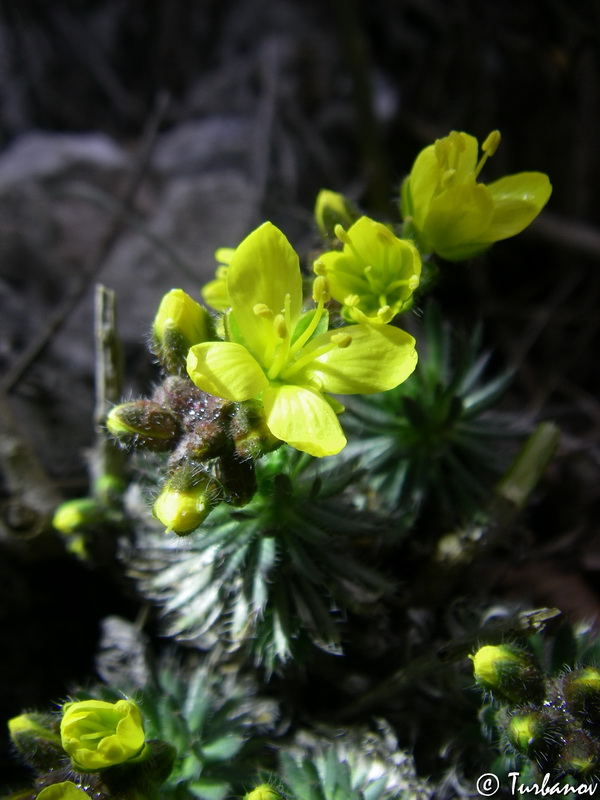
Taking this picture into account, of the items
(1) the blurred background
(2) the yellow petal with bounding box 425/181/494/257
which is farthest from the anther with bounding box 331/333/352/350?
(1) the blurred background

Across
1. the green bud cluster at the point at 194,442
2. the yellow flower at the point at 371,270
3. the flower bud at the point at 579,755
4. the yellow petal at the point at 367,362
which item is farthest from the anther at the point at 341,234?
the flower bud at the point at 579,755

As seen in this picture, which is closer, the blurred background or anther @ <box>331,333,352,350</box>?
anther @ <box>331,333,352,350</box>

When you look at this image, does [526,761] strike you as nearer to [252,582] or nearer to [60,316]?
[252,582]

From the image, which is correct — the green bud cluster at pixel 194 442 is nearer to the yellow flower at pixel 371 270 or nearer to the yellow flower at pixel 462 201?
the yellow flower at pixel 371 270

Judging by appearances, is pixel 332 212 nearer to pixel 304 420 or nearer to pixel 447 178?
pixel 447 178

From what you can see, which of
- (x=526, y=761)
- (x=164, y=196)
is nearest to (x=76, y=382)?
(x=164, y=196)

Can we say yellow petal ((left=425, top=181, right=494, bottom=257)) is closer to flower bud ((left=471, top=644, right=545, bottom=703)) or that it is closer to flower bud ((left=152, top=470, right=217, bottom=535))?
flower bud ((left=152, top=470, right=217, bottom=535))
